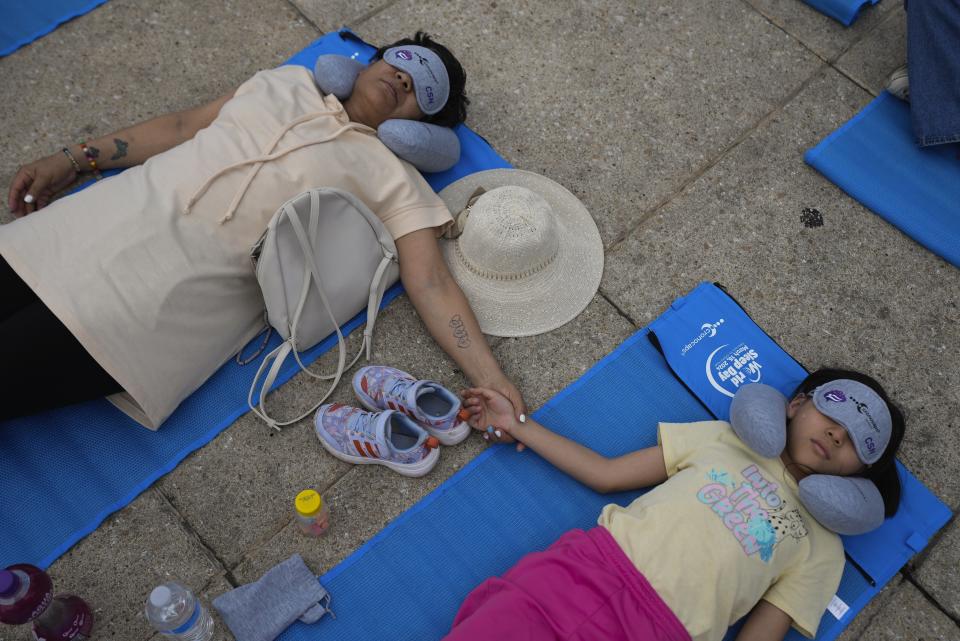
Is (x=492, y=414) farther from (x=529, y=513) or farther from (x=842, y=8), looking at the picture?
(x=842, y=8)

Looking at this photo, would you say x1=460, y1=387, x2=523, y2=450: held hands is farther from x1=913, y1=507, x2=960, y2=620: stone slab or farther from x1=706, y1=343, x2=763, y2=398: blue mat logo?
x1=913, y1=507, x2=960, y2=620: stone slab

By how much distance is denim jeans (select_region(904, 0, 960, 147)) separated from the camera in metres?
3.38

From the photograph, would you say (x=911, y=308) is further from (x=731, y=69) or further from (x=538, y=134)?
(x=538, y=134)

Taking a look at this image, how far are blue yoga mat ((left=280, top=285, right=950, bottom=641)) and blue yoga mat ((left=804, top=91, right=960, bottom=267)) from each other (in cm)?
100

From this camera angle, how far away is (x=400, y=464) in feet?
8.52

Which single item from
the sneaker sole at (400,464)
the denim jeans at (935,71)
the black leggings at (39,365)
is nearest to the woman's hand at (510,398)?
the sneaker sole at (400,464)

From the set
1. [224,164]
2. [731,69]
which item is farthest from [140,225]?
[731,69]

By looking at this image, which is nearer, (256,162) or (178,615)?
(178,615)

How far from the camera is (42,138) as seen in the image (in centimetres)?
327

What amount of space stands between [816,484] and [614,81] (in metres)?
2.30

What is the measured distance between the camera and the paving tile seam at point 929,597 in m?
2.57

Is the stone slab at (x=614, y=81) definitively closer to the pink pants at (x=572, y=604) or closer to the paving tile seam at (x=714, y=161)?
the paving tile seam at (x=714, y=161)

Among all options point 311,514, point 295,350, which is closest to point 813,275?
point 295,350

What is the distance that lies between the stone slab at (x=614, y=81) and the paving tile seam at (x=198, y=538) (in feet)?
6.79
